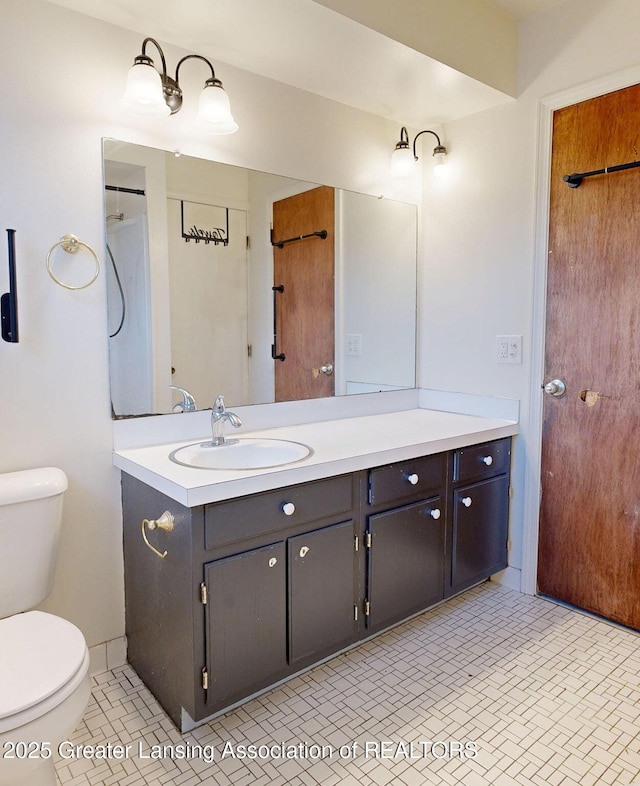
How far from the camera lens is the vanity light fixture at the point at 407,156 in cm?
250

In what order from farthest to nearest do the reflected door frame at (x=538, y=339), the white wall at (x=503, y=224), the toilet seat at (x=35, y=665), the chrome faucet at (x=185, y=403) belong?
the reflected door frame at (x=538, y=339)
the white wall at (x=503, y=224)
the chrome faucet at (x=185, y=403)
the toilet seat at (x=35, y=665)

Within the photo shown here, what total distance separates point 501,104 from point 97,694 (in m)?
2.71

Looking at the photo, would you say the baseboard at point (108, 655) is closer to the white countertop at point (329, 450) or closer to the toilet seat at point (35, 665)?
the toilet seat at point (35, 665)

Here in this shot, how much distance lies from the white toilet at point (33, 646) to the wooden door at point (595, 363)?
1.85 metres

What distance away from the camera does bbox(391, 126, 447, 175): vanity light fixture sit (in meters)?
2.50

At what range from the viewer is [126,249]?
6.01 feet

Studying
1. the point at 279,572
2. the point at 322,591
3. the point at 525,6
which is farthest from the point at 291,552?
the point at 525,6

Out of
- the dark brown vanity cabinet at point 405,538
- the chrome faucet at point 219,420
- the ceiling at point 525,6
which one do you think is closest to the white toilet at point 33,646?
the chrome faucet at point 219,420

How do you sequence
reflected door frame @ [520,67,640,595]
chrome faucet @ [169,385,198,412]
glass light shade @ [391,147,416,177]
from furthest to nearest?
glass light shade @ [391,147,416,177], reflected door frame @ [520,67,640,595], chrome faucet @ [169,385,198,412]

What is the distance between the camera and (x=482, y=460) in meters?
2.27

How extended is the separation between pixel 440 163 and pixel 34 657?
2435mm

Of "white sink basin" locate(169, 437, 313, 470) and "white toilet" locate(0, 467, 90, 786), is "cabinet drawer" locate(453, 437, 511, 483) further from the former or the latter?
"white toilet" locate(0, 467, 90, 786)

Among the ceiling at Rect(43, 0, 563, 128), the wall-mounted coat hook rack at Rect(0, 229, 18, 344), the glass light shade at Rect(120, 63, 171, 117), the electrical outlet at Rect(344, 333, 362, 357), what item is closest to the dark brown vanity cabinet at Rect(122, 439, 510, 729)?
the wall-mounted coat hook rack at Rect(0, 229, 18, 344)

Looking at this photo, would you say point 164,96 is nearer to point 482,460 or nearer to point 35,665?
point 35,665
